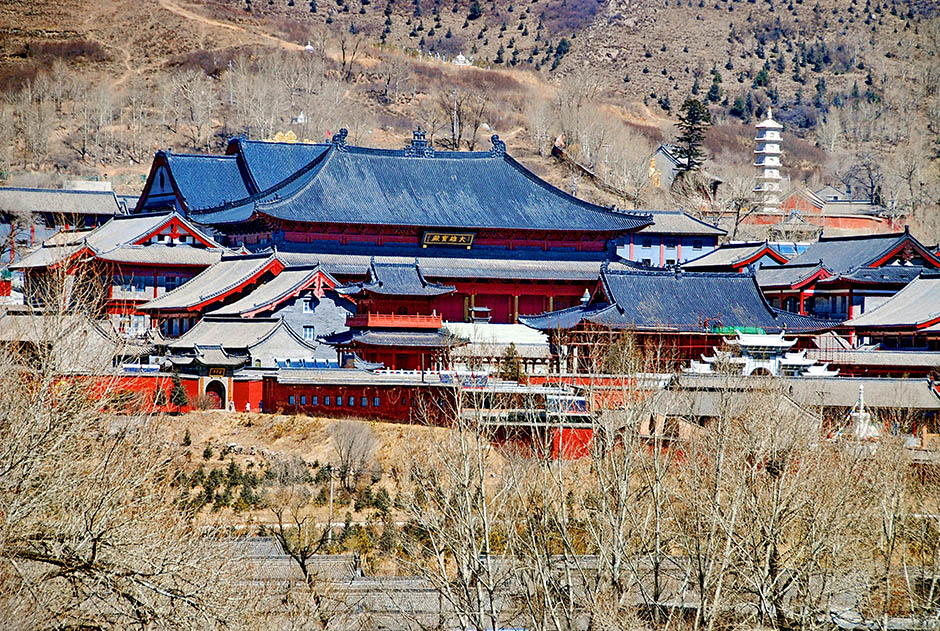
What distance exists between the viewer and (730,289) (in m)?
54.1

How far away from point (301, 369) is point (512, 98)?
86.0 metres

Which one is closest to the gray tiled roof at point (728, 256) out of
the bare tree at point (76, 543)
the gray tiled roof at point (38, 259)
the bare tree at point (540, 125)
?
the gray tiled roof at point (38, 259)

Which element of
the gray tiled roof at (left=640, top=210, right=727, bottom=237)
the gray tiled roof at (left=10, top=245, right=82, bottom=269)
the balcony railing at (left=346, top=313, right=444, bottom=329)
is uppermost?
the gray tiled roof at (left=640, top=210, right=727, bottom=237)

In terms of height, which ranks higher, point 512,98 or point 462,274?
point 512,98

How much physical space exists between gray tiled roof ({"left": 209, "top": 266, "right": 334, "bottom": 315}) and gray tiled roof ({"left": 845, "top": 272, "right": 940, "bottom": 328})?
2087 cm

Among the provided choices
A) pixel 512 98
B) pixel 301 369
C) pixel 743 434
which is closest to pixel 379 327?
pixel 301 369

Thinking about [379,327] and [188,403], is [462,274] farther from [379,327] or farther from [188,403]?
[188,403]

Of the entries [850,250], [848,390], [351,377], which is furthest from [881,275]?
[351,377]

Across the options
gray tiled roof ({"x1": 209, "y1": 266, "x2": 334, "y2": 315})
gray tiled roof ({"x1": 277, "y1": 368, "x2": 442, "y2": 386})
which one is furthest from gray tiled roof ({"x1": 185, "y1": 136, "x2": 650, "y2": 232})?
gray tiled roof ({"x1": 277, "y1": 368, "x2": 442, "y2": 386})

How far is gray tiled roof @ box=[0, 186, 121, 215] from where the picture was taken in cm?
7256

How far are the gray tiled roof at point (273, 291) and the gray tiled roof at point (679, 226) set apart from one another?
85.8 feet

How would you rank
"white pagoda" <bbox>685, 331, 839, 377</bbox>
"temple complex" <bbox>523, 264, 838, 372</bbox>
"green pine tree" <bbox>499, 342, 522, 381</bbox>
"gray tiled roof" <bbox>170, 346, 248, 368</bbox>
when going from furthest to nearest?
Answer: "temple complex" <bbox>523, 264, 838, 372</bbox> < "white pagoda" <bbox>685, 331, 839, 377</bbox> < "green pine tree" <bbox>499, 342, 522, 381</bbox> < "gray tiled roof" <bbox>170, 346, 248, 368</bbox>

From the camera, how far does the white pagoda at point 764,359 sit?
47438 mm

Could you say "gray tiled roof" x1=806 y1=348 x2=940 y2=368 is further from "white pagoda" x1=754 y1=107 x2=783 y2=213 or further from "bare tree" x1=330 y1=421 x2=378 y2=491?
"white pagoda" x1=754 y1=107 x2=783 y2=213
